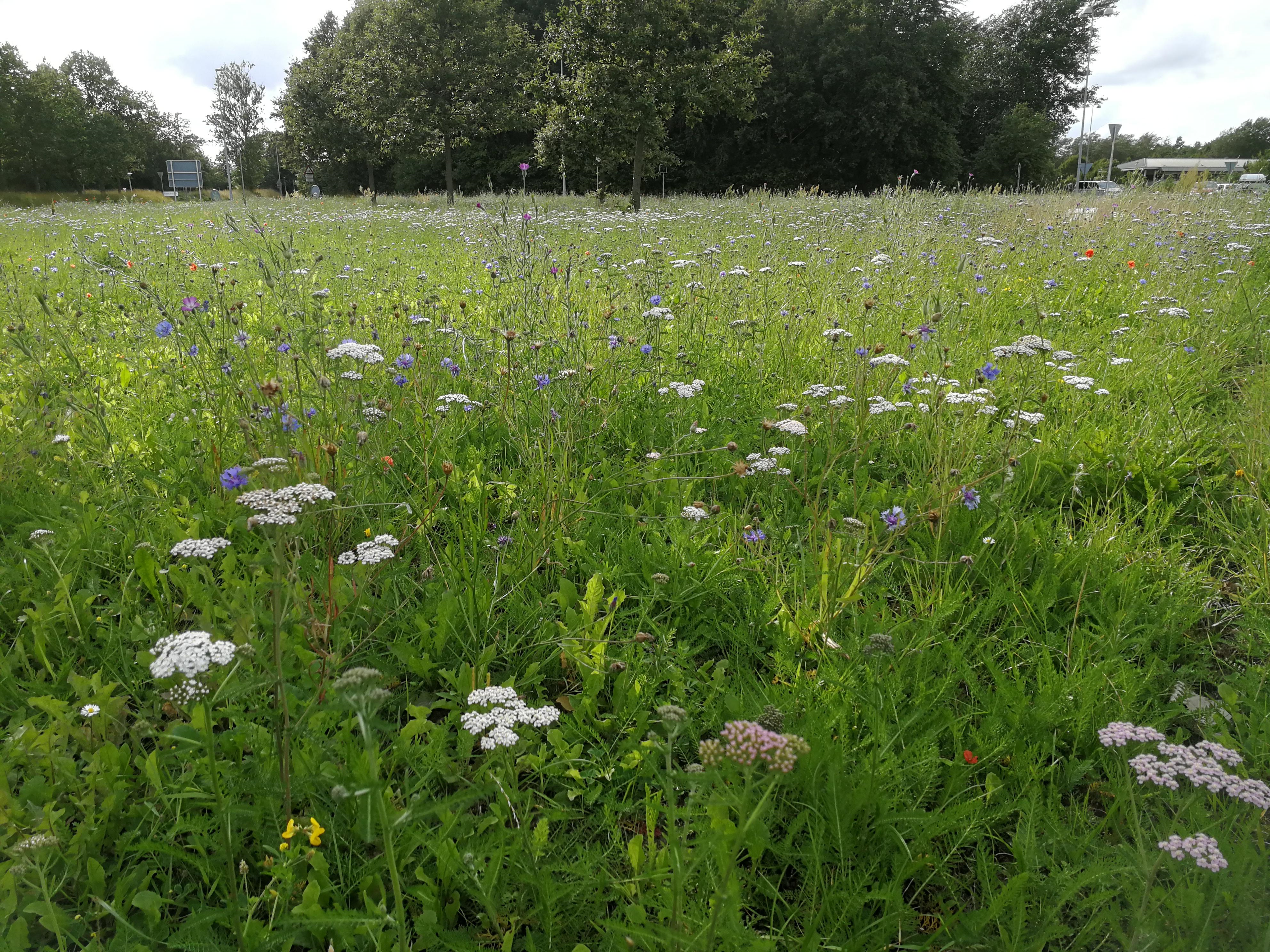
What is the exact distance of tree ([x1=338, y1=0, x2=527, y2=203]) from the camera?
21.4 metres

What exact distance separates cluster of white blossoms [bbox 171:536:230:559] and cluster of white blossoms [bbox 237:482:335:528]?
0.47ft

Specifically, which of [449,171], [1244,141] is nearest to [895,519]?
[449,171]

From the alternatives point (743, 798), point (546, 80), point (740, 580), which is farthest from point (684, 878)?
point (546, 80)

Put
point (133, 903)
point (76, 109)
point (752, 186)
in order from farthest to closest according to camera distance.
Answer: point (76, 109), point (752, 186), point (133, 903)

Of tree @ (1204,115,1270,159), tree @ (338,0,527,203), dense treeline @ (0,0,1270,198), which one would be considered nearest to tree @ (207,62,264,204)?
dense treeline @ (0,0,1270,198)

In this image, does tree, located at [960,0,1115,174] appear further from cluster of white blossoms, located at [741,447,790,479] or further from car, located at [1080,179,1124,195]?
cluster of white blossoms, located at [741,447,790,479]

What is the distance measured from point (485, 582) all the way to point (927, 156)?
38673 mm

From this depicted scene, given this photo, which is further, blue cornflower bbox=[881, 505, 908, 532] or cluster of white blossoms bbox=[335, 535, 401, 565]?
blue cornflower bbox=[881, 505, 908, 532]

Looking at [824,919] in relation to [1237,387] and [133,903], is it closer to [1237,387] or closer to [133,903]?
[133,903]

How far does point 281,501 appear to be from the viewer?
1371 millimetres

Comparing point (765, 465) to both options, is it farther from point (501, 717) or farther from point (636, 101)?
point (636, 101)

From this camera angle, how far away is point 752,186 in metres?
32.3

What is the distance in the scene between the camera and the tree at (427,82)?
21.4 metres

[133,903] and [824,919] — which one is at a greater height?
[133,903]
